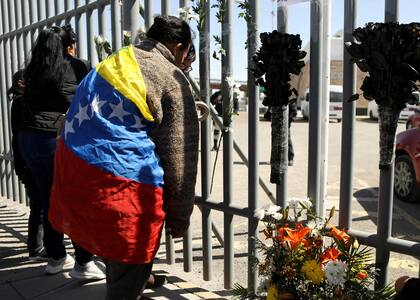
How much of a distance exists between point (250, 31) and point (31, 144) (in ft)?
5.82

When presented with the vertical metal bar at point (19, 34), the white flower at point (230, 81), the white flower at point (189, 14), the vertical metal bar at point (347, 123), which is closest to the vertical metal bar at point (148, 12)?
the white flower at point (189, 14)

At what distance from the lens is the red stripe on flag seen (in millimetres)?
2201

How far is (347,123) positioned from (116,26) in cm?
211

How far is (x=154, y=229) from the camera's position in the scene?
230 cm

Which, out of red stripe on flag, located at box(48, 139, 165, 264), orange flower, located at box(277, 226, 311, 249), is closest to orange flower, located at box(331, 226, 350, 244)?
orange flower, located at box(277, 226, 311, 249)

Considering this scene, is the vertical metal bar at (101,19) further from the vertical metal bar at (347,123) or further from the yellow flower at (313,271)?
the yellow flower at (313,271)

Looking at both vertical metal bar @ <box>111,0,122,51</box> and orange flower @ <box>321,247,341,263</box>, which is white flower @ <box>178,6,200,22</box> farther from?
orange flower @ <box>321,247,341,263</box>

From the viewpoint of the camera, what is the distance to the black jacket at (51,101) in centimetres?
336

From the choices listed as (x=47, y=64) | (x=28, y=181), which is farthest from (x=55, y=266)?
(x=47, y=64)

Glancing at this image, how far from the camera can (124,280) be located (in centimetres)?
238

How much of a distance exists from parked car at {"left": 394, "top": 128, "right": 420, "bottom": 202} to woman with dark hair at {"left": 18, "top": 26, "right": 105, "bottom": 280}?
4206 mm

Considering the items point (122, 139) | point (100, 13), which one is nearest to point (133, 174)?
point (122, 139)

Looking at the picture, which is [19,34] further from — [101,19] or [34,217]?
[34,217]

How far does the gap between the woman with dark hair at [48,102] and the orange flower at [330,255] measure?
190 cm
